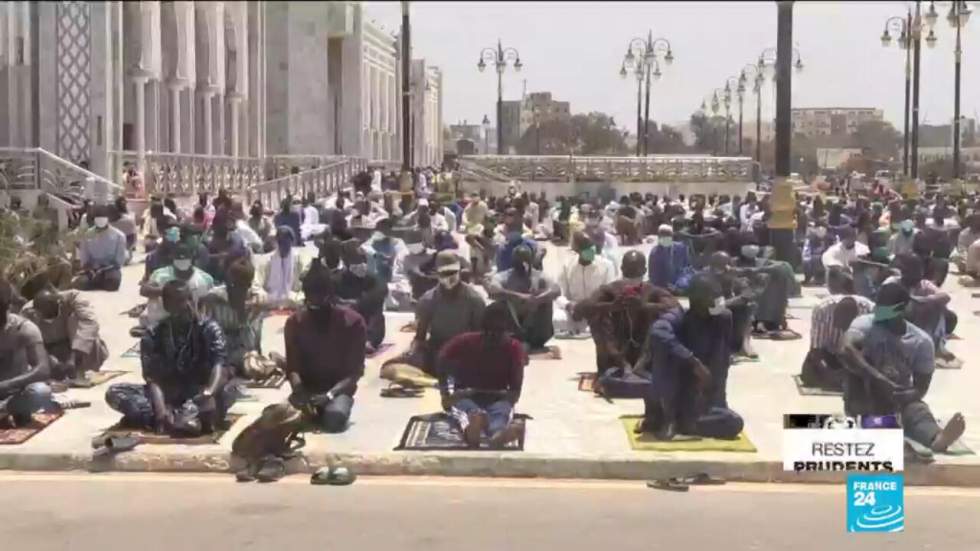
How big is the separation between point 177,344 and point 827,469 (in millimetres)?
4167

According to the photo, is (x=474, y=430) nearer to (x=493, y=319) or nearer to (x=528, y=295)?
(x=493, y=319)

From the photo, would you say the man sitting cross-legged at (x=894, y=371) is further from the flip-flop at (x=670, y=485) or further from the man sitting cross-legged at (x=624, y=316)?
the man sitting cross-legged at (x=624, y=316)

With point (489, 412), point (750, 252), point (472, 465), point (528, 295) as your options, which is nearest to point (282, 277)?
point (528, 295)

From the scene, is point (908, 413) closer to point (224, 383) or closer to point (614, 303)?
point (614, 303)

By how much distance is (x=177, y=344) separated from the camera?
9133mm

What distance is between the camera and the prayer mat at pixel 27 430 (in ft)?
29.9

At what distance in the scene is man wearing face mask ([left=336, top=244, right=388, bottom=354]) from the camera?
12.6 meters

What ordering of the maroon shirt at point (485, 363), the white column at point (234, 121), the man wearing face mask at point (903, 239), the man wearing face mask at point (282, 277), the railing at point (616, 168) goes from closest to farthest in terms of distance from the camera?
the maroon shirt at point (485, 363), the man wearing face mask at point (282, 277), the man wearing face mask at point (903, 239), the white column at point (234, 121), the railing at point (616, 168)

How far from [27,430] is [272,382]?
2.39 m

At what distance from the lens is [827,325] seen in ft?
35.8

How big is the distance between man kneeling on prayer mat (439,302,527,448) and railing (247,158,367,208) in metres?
23.6

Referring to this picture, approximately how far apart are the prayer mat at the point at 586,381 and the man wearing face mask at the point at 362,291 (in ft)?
6.48

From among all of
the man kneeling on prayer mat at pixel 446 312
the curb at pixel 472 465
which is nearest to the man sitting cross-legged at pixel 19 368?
the curb at pixel 472 465

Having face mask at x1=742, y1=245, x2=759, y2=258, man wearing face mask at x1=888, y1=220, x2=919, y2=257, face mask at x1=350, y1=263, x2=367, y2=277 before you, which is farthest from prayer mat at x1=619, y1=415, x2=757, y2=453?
man wearing face mask at x1=888, y1=220, x2=919, y2=257
